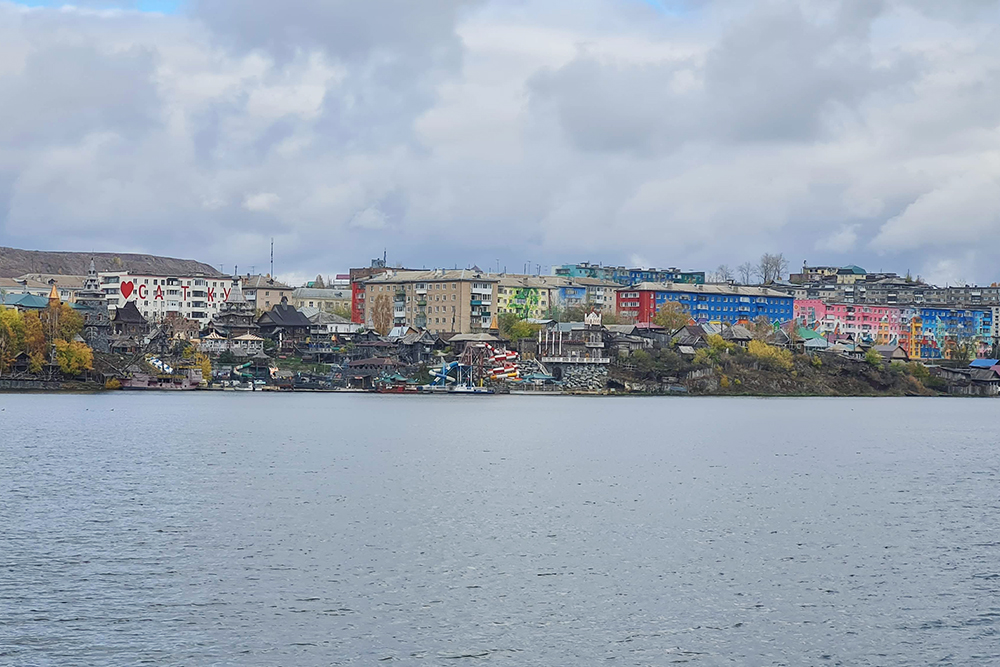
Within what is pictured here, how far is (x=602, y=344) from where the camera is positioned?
139 m

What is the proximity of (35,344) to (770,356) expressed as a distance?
251 ft

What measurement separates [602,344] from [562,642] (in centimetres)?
11500

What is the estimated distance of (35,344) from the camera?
118 meters

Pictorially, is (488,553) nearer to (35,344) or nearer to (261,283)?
(35,344)

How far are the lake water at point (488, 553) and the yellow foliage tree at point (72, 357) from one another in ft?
174

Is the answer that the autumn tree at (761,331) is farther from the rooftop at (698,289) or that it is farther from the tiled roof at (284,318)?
the tiled roof at (284,318)

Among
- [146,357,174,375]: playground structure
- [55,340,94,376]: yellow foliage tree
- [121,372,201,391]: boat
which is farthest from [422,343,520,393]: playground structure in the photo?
[55,340,94,376]: yellow foliage tree

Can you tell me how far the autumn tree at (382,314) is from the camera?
165 metres

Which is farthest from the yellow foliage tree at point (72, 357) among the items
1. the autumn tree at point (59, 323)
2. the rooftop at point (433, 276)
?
the rooftop at point (433, 276)

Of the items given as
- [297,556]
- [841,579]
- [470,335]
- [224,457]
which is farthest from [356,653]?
[470,335]

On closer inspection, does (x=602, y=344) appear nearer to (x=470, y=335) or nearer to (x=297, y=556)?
(x=470, y=335)

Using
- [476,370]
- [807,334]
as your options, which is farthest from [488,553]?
[807,334]

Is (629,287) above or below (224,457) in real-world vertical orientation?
above

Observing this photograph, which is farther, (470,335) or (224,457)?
(470,335)
